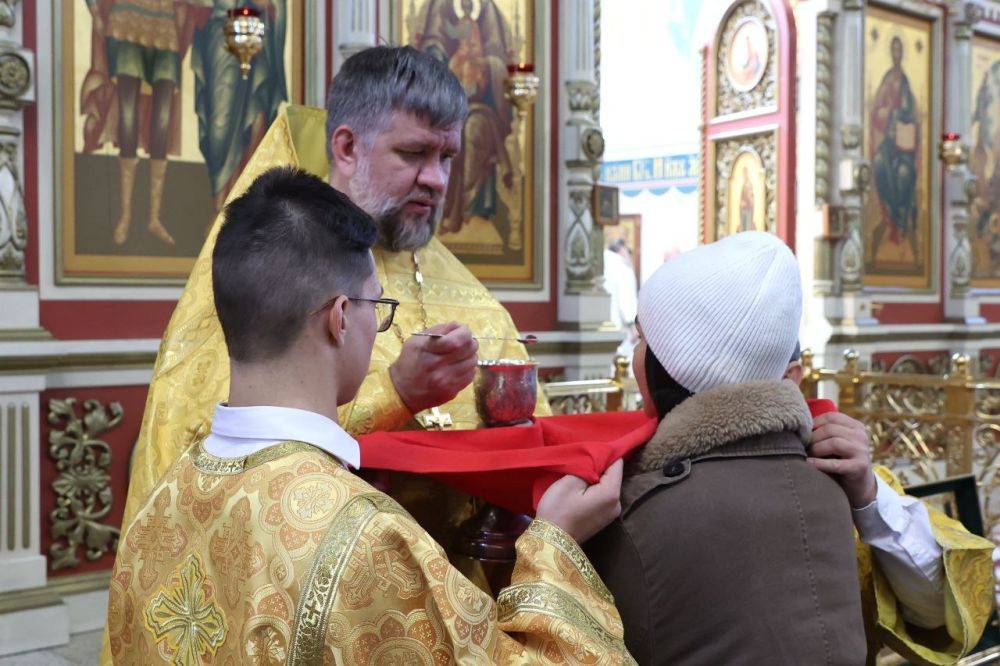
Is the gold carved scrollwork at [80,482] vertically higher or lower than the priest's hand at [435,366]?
lower

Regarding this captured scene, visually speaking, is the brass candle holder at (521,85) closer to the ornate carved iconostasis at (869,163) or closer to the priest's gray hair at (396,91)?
the ornate carved iconostasis at (869,163)

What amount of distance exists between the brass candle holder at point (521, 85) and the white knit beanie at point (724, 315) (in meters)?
5.18

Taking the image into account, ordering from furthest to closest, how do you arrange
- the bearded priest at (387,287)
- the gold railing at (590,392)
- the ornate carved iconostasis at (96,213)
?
the gold railing at (590,392) → the ornate carved iconostasis at (96,213) → the bearded priest at (387,287)

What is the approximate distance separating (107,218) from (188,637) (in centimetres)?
400

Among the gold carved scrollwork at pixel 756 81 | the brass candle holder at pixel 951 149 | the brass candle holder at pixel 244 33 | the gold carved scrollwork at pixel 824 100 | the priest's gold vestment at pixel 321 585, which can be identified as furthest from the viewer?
the brass candle holder at pixel 951 149

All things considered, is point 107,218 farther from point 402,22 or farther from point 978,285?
point 978,285

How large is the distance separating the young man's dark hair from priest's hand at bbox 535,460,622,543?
1.39 ft

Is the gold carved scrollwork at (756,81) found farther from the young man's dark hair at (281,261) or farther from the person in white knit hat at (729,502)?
the young man's dark hair at (281,261)

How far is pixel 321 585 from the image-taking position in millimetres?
1339

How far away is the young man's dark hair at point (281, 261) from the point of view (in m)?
1.49

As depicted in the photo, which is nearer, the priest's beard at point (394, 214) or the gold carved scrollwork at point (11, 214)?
the priest's beard at point (394, 214)

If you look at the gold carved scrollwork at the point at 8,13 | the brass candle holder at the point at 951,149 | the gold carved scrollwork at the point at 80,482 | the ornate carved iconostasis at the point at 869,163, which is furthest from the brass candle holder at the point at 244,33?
the brass candle holder at the point at 951,149

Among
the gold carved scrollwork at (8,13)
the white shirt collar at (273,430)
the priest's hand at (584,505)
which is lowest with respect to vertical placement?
the priest's hand at (584,505)

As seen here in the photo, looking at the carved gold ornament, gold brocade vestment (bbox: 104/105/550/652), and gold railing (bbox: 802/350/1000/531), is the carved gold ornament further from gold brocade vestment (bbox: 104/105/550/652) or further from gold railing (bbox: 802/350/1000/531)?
gold railing (bbox: 802/350/1000/531)
